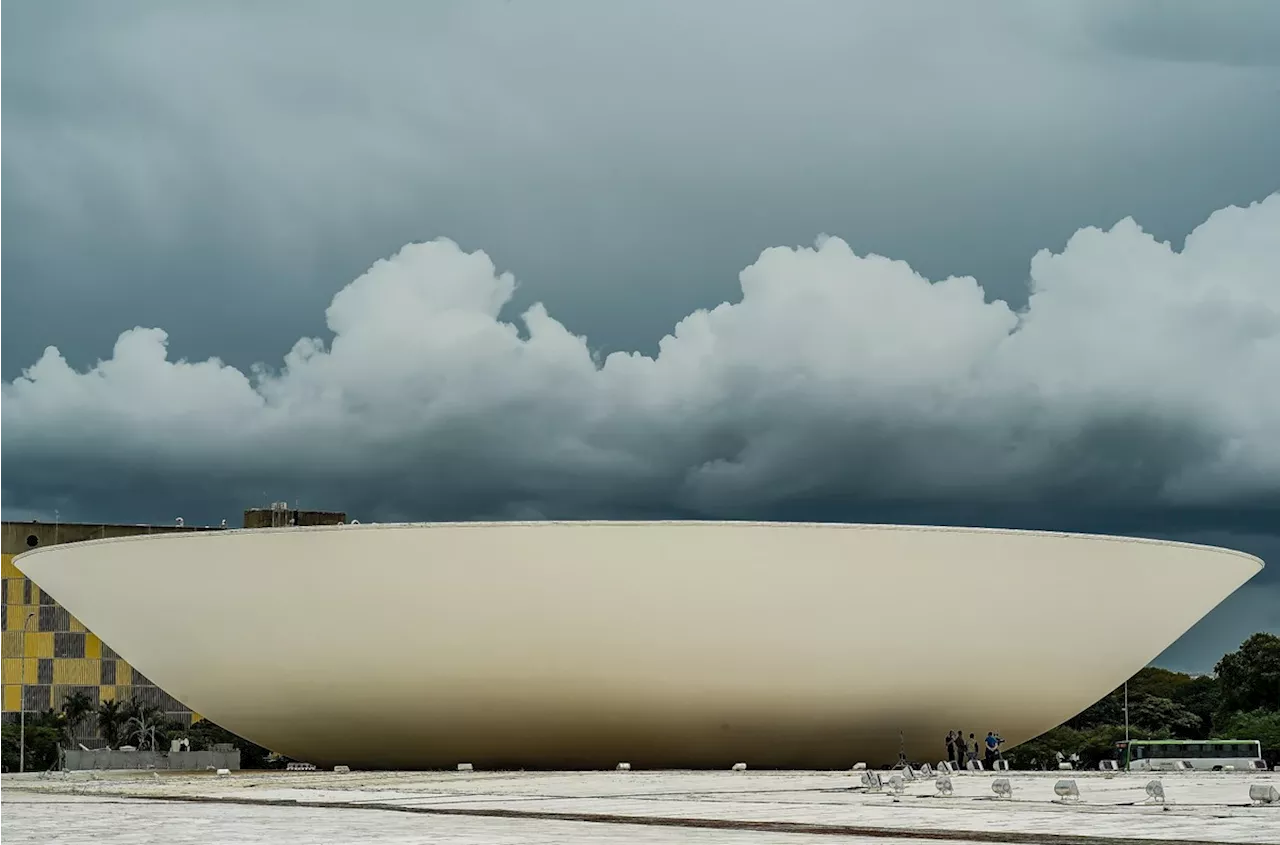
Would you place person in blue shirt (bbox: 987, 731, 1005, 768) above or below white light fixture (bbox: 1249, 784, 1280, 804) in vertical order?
above

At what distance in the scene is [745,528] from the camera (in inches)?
671

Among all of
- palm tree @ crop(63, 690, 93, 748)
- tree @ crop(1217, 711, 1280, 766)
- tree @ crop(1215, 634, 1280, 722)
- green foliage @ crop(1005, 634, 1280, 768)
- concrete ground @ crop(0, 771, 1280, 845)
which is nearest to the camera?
concrete ground @ crop(0, 771, 1280, 845)

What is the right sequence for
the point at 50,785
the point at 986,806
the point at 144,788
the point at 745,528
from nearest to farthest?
the point at 986,806
the point at 144,788
the point at 50,785
the point at 745,528

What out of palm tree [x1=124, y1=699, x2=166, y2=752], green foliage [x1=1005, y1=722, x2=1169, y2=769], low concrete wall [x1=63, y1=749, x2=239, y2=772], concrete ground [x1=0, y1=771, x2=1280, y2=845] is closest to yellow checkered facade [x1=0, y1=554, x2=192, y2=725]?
palm tree [x1=124, y1=699, x2=166, y2=752]

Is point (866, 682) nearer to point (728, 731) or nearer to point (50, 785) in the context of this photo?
point (728, 731)

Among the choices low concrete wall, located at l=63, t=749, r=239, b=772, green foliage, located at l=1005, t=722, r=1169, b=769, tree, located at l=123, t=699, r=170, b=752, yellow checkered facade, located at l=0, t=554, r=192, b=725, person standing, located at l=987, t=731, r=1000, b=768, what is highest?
yellow checkered facade, located at l=0, t=554, r=192, b=725

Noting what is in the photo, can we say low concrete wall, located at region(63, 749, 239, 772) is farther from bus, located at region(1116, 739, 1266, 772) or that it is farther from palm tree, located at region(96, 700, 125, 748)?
→ bus, located at region(1116, 739, 1266, 772)

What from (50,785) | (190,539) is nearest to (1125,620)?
(190,539)

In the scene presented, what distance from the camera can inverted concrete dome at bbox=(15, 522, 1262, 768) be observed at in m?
17.1

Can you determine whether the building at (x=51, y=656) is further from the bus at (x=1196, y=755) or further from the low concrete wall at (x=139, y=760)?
the bus at (x=1196, y=755)

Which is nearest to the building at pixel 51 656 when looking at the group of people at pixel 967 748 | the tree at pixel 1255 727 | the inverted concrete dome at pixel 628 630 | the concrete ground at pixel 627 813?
the tree at pixel 1255 727

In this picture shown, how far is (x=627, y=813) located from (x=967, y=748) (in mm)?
11680

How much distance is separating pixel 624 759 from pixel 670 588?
3.58 meters

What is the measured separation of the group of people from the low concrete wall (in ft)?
43.6
